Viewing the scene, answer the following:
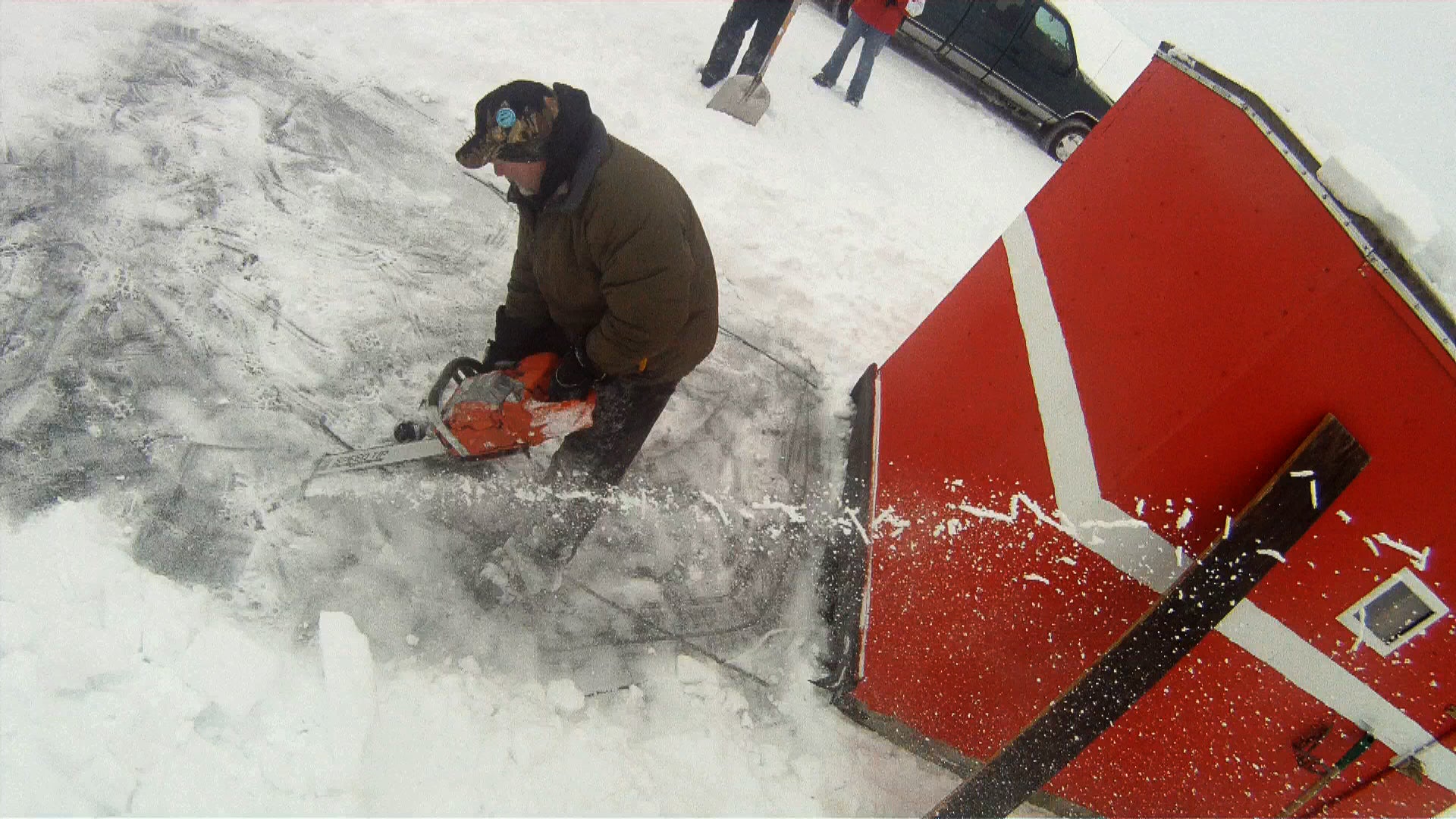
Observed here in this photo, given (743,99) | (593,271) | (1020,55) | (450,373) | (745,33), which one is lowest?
(450,373)

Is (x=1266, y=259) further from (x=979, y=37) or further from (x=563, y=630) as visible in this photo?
(x=979, y=37)

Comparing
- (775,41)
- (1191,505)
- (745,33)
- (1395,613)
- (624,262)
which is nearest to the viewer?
(1395,613)

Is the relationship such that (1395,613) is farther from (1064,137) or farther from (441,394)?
(1064,137)

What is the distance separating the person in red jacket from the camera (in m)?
6.91

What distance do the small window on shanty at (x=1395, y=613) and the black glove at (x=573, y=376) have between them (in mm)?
2408

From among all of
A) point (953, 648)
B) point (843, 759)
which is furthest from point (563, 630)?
point (953, 648)

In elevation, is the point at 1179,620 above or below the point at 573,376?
above

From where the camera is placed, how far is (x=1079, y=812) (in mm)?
2965

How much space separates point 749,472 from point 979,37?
718 cm

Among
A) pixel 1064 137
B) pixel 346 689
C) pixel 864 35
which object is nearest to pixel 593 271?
pixel 346 689

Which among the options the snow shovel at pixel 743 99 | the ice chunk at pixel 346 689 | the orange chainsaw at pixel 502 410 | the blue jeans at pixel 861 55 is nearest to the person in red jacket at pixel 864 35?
the blue jeans at pixel 861 55

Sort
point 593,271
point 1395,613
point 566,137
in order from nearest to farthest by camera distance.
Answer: point 1395,613
point 566,137
point 593,271

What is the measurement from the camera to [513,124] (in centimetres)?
210

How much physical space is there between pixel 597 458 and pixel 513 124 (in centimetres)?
143
